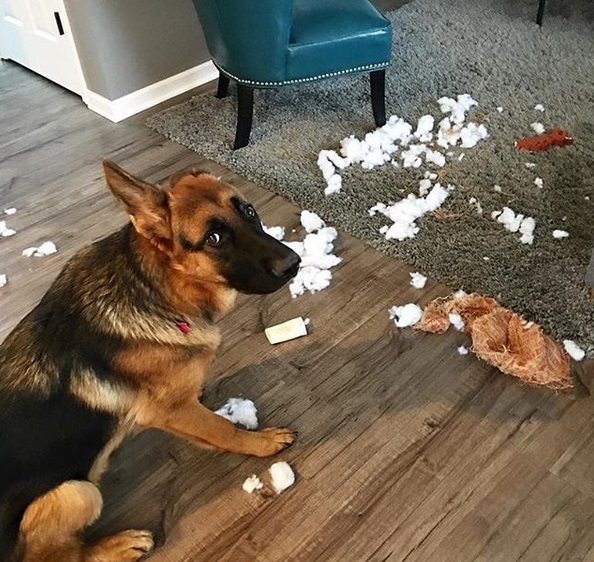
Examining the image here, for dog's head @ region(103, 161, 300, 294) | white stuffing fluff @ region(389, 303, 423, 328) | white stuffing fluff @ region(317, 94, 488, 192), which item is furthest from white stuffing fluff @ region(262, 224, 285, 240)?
dog's head @ region(103, 161, 300, 294)

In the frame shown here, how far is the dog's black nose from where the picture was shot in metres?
1.67

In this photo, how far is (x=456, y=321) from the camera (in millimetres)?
2365

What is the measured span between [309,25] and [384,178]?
772mm

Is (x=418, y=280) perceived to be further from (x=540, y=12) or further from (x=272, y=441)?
(x=540, y=12)

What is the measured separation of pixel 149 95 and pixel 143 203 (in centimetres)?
244

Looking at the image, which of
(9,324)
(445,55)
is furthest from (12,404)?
(445,55)

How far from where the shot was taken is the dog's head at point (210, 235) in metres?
1.60

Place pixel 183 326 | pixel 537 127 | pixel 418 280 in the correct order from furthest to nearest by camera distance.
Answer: pixel 537 127 < pixel 418 280 < pixel 183 326

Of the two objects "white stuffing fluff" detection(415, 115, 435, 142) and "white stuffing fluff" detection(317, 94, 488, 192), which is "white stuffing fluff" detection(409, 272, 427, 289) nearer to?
"white stuffing fluff" detection(317, 94, 488, 192)

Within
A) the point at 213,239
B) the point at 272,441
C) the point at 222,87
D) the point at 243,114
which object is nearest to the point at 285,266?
the point at 213,239

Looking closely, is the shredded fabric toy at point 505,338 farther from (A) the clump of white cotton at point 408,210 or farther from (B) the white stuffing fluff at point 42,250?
(B) the white stuffing fluff at point 42,250

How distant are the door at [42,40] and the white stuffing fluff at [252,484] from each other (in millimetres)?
2714

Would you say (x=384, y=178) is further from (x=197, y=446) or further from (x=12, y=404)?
(x=12, y=404)

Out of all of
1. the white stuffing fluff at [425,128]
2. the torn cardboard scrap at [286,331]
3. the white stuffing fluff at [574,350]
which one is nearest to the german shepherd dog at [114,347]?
the torn cardboard scrap at [286,331]
